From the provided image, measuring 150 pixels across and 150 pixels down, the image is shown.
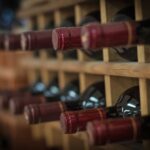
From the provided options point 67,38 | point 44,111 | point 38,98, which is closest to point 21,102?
point 38,98

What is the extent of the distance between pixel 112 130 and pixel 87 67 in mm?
193

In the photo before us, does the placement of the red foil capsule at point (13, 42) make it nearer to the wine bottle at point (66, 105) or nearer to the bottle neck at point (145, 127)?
the wine bottle at point (66, 105)

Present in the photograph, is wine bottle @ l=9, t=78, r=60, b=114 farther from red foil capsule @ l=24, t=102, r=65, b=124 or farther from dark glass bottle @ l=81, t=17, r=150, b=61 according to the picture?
dark glass bottle @ l=81, t=17, r=150, b=61

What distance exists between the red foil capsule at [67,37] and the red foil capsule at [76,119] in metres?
0.09

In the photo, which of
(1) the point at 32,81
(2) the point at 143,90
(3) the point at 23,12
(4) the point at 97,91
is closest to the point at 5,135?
(1) the point at 32,81

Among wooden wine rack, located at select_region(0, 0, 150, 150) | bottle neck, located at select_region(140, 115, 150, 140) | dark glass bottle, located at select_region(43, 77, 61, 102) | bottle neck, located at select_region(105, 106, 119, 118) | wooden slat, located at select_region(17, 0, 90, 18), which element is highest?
wooden slat, located at select_region(17, 0, 90, 18)

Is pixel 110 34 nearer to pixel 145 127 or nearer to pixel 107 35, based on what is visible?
pixel 107 35

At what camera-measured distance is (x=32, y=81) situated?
91 cm

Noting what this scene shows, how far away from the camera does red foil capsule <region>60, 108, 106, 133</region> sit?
0.50 m

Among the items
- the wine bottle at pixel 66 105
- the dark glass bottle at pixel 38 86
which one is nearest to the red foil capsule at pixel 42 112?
the wine bottle at pixel 66 105

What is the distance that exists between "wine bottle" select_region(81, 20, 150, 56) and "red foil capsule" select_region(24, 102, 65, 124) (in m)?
0.17

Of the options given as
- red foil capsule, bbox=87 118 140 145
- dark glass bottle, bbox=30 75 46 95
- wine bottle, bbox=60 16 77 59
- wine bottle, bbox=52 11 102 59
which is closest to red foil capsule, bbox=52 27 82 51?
wine bottle, bbox=52 11 102 59

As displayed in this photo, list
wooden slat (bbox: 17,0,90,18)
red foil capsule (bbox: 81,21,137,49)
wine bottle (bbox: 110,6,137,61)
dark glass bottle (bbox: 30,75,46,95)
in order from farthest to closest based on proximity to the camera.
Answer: dark glass bottle (bbox: 30,75,46,95)
wooden slat (bbox: 17,0,90,18)
wine bottle (bbox: 110,6,137,61)
red foil capsule (bbox: 81,21,137,49)

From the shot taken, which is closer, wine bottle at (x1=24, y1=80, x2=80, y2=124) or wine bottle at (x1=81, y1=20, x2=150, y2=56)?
wine bottle at (x1=81, y1=20, x2=150, y2=56)
